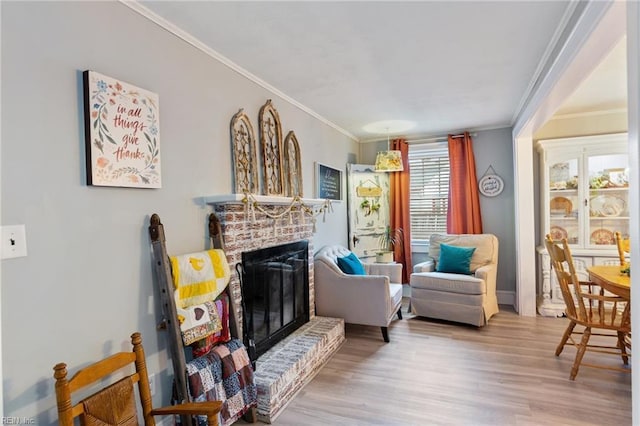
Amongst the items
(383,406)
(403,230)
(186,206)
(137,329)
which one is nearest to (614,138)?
(403,230)

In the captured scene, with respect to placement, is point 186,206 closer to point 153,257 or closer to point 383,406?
point 153,257

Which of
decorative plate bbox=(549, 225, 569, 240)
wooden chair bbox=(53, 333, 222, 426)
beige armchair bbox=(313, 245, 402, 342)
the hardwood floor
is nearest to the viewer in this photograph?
wooden chair bbox=(53, 333, 222, 426)

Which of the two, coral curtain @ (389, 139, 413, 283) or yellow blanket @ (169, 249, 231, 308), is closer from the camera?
yellow blanket @ (169, 249, 231, 308)

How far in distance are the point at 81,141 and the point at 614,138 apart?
4901mm

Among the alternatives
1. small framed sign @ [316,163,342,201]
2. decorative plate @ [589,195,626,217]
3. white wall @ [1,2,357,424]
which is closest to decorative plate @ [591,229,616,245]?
decorative plate @ [589,195,626,217]

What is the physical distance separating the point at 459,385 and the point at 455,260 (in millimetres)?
1824

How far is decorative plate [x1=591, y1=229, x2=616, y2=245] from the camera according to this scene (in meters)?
4.05

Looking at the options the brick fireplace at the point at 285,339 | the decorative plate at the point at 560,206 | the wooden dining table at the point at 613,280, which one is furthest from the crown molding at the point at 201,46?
the decorative plate at the point at 560,206

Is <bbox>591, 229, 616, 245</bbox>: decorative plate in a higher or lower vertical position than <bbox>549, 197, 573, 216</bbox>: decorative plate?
lower

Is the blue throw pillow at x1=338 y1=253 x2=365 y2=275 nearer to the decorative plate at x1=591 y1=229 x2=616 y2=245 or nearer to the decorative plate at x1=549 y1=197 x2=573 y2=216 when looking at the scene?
the decorative plate at x1=549 y1=197 x2=573 y2=216

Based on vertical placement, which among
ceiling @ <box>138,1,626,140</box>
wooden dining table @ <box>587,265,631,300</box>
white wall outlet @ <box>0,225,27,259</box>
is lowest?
wooden dining table @ <box>587,265,631,300</box>

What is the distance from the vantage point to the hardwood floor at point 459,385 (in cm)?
221

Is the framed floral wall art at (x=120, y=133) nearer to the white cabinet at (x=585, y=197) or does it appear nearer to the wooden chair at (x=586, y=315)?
the wooden chair at (x=586, y=315)

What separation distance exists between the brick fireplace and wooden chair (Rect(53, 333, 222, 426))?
2.46ft
